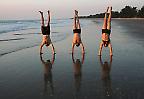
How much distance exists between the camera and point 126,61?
10281 mm

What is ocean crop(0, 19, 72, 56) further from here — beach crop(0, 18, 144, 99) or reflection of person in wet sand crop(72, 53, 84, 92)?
reflection of person in wet sand crop(72, 53, 84, 92)

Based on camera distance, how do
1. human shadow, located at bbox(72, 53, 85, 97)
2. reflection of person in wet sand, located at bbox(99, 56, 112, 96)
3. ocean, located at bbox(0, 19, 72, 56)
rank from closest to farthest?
reflection of person in wet sand, located at bbox(99, 56, 112, 96) → human shadow, located at bbox(72, 53, 85, 97) → ocean, located at bbox(0, 19, 72, 56)

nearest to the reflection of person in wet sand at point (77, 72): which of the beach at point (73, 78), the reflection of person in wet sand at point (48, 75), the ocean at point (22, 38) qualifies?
the beach at point (73, 78)

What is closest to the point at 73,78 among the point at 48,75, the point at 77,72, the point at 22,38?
the point at 77,72

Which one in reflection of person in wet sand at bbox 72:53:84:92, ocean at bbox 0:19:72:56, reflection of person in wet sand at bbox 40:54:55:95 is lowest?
ocean at bbox 0:19:72:56

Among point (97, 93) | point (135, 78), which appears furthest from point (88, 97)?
point (135, 78)

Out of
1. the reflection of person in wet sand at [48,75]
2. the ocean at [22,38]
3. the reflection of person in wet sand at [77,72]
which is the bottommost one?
the ocean at [22,38]

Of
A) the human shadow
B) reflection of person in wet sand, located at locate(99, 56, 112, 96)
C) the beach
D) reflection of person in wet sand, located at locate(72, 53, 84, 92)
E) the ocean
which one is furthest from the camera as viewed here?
the ocean

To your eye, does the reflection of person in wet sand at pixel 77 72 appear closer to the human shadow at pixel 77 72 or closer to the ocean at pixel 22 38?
the human shadow at pixel 77 72

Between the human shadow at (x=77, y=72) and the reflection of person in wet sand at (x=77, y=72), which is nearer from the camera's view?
the human shadow at (x=77, y=72)

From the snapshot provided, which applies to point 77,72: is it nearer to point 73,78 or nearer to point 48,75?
point 73,78

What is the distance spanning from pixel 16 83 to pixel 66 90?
1565 mm

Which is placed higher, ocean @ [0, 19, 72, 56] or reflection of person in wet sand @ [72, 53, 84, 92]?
reflection of person in wet sand @ [72, 53, 84, 92]

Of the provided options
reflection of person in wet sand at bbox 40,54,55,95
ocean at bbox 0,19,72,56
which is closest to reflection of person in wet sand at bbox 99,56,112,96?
reflection of person in wet sand at bbox 40,54,55,95
